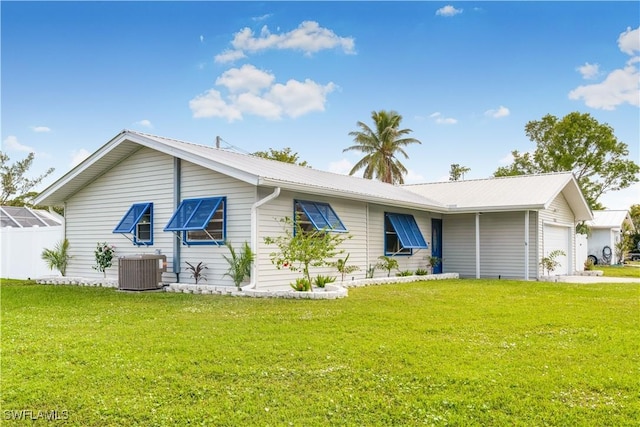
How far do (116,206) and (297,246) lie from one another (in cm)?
585

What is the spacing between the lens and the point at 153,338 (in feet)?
20.9

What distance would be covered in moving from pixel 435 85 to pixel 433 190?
4.36 meters

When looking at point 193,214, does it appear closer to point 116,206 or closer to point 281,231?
point 281,231

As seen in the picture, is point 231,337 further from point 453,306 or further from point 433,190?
point 433,190

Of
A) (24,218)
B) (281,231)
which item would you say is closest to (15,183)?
(24,218)

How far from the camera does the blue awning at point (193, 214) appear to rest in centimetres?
1140

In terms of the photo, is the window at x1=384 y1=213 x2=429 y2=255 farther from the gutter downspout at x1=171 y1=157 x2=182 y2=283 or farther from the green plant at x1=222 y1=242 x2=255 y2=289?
the gutter downspout at x1=171 y1=157 x2=182 y2=283

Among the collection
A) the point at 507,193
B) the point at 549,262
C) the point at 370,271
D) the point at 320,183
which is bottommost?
the point at 370,271

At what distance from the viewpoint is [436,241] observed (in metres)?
18.4

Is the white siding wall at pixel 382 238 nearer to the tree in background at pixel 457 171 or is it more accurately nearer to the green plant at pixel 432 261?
the green plant at pixel 432 261

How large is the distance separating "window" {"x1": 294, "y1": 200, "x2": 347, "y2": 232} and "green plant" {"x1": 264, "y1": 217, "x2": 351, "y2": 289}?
260 mm

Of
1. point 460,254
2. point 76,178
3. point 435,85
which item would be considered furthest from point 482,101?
point 76,178

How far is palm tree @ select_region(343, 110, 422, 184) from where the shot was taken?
3772 centimetres

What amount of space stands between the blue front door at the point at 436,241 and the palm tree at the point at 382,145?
19177mm
